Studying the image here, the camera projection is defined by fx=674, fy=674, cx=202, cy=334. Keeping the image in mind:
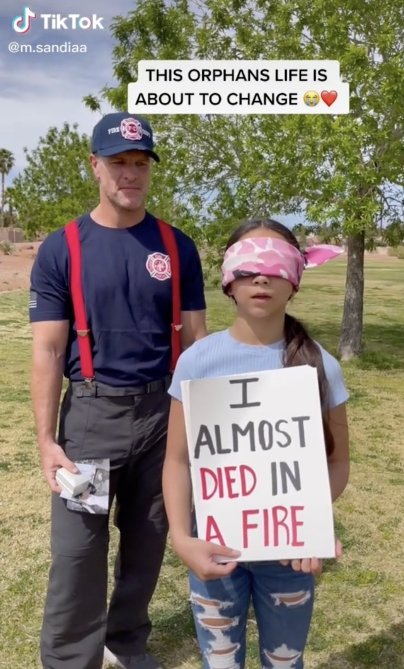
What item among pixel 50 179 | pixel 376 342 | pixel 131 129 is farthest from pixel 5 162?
pixel 131 129

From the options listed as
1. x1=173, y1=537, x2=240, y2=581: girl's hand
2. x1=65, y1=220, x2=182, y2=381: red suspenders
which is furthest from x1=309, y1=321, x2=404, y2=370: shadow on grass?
x1=173, y1=537, x2=240, y2=581: girl's hand

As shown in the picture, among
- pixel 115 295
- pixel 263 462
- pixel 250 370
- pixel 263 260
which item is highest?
pixel 263 260

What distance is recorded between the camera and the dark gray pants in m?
2.47

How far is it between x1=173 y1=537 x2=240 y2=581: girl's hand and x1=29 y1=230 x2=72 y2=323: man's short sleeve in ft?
3.20

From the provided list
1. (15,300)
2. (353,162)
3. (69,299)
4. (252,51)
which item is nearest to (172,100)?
(252,51)

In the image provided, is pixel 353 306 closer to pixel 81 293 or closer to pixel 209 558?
pixel 81 293

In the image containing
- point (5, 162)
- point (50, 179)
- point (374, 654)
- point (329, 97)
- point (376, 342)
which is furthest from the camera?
point (5, 162)

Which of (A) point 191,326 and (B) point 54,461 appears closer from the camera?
(B) point 54,461

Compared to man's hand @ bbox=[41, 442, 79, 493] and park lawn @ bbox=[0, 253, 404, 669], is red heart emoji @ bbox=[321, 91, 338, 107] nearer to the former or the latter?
park lawn @ bbox=[0, 253, 404, 669]

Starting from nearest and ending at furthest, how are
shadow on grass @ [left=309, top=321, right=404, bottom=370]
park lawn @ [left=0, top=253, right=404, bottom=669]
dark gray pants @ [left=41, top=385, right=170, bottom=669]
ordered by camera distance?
dark gray pants @ [left=41, top=385, right=170, bottom=669] → park lawn @ [left=0, top=253, right=404, bottom=669] → shadow on grass @ [left=309, top=321, right=404, bottom=370]

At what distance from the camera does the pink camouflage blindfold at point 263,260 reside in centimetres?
181

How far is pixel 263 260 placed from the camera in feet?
5.96

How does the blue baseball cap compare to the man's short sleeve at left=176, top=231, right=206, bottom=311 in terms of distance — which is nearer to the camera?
the blue baseball cap
